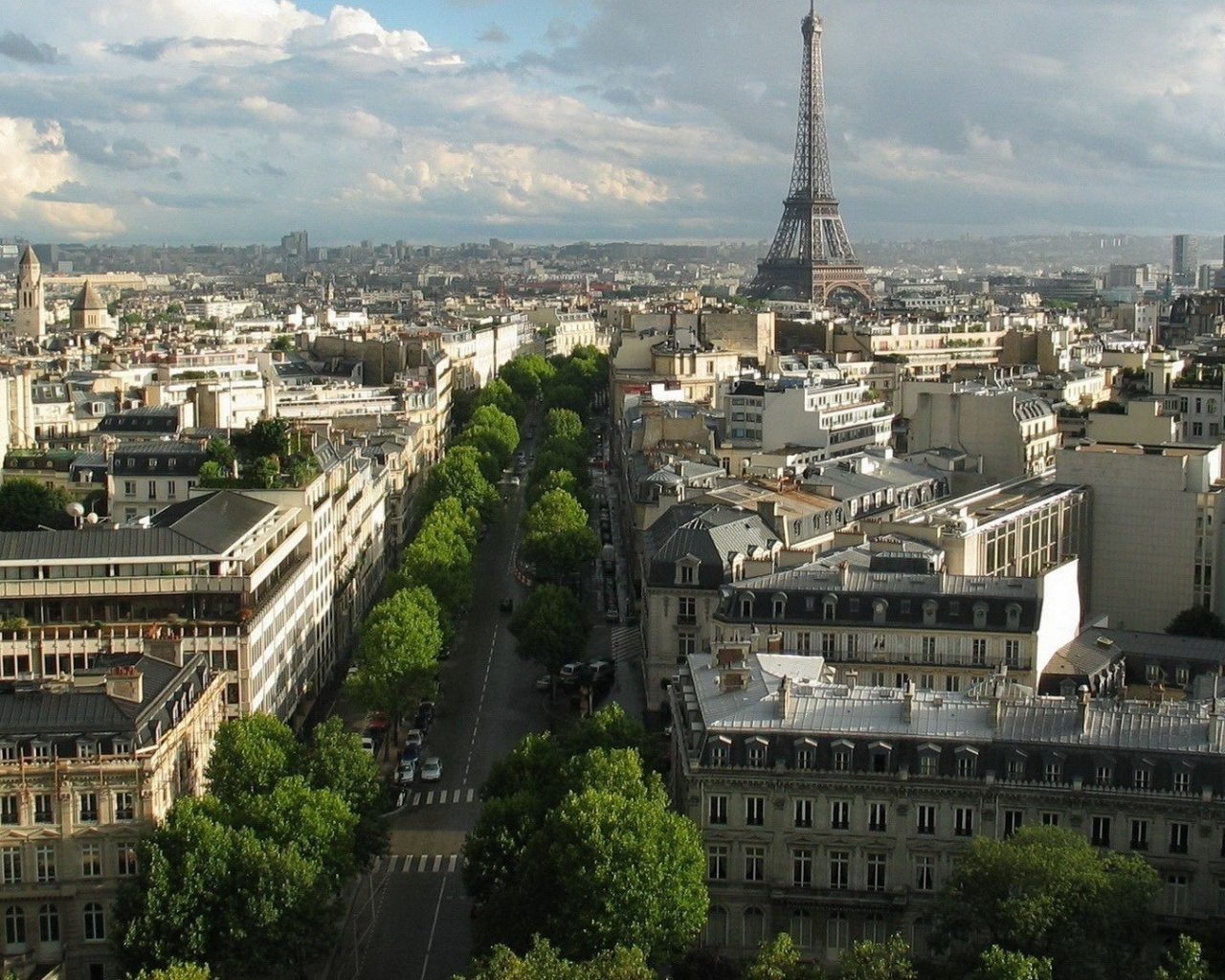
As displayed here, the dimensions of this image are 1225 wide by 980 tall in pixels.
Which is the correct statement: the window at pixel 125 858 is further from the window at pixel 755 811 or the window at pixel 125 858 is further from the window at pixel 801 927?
the window at pixel 801 927

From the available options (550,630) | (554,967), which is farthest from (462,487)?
(554,967)

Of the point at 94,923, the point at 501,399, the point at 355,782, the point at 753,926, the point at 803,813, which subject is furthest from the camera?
the point at 501,399

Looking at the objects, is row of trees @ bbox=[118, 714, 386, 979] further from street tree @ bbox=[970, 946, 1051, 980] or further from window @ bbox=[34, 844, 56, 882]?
street tree @ bbox=[970, 946, 1051, 980]

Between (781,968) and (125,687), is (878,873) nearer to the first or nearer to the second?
(781,968)

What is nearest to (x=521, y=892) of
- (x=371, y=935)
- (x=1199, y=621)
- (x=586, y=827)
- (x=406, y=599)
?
(x=586, y=827)

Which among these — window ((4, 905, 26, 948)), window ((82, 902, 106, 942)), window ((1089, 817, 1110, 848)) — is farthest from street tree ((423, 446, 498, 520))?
window ((1089, 817, 1110, 848))

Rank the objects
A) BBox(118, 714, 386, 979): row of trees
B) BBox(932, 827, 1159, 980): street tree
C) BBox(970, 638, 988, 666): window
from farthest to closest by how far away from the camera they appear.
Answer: BBox(970, 638, 988, 666): window, BBox(118, 714, 386, 979): row of trees, BBox(932, 827, 1159, 980): street tree
